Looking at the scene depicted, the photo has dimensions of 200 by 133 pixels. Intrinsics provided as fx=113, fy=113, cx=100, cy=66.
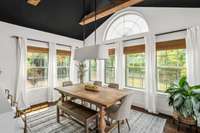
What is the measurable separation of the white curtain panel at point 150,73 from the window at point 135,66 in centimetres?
32

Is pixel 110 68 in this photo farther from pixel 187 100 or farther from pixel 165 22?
pixel 187 100

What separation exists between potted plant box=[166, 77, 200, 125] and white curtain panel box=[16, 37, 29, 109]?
418 cm

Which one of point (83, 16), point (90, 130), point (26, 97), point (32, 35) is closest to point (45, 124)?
point (90, 130)

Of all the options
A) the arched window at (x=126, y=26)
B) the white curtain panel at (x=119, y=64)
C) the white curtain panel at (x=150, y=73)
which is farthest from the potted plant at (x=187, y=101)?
the arched window at (x=126, y=26)

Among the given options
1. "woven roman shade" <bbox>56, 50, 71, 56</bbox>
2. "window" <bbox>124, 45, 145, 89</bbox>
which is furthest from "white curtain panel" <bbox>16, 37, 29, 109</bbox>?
"window" <bbox>124, 45, 145, 89</bbox>

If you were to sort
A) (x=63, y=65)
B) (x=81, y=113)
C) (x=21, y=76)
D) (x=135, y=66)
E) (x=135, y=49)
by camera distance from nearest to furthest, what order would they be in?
(x=81, y=113)
(x=21, y=76)
(x=135, y=49)
(x=135, y=66)
(x=63, y=65)

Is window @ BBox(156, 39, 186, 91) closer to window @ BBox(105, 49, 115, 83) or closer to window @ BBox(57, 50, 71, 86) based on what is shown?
window @ BBox(105, 49, 115, 83)

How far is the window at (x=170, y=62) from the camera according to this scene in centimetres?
312

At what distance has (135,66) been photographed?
414 cm

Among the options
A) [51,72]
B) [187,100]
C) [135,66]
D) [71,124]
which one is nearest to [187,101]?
[187,100]

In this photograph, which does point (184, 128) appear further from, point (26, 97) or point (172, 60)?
point (26, 97)

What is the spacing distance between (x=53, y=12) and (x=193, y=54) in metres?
4.11

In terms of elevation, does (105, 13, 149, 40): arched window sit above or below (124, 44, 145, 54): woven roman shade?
above

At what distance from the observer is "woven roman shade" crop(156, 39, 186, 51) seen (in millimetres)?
3012
